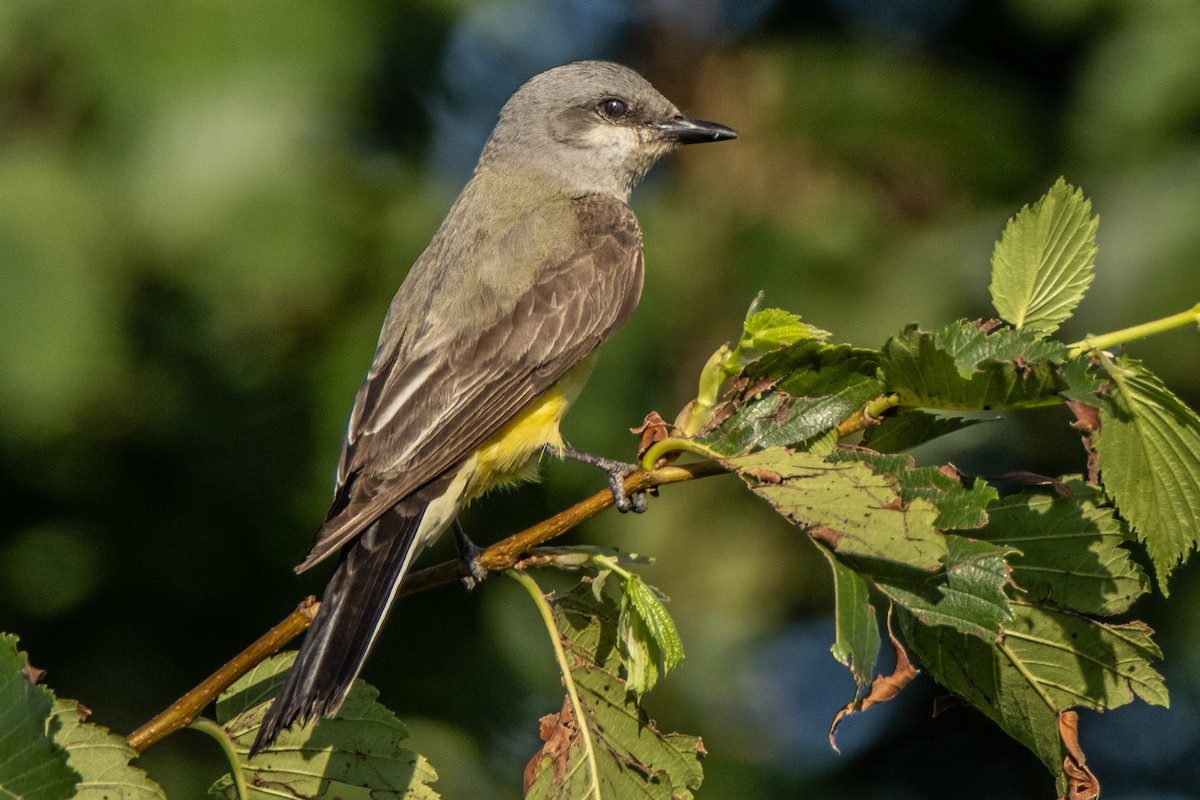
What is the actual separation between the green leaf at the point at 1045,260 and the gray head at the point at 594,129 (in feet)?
10.2

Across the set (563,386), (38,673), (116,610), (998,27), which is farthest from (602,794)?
(998,27)

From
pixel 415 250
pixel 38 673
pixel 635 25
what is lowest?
pixel 38 673

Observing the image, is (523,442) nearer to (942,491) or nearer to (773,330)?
(773,330)

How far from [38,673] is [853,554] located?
1560 mm

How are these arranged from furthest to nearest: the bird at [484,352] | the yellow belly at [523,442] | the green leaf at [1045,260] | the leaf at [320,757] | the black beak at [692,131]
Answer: the black beak at [692,131] < the yellow belly at [523,442] < the bird at [484,352] < the leaf at [320,757] < the green leaf at [1045,260]

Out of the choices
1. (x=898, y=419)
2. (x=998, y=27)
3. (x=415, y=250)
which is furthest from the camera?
(x=998, y=27)

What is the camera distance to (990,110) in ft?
20.4

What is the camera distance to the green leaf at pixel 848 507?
2561mm

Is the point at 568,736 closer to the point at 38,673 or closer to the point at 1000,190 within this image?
the point at 38,673

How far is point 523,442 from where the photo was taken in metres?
4.52

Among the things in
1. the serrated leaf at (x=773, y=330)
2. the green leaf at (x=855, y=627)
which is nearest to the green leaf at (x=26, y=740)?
the green leaf at (x=855, y=627)

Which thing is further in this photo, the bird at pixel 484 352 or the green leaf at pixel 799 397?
the bird at pixel 484 352

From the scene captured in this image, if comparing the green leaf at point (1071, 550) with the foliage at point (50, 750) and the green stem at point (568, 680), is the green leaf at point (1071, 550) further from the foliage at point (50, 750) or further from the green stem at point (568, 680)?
the foliage at point (50, 750)

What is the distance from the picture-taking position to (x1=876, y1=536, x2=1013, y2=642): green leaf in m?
2.61
